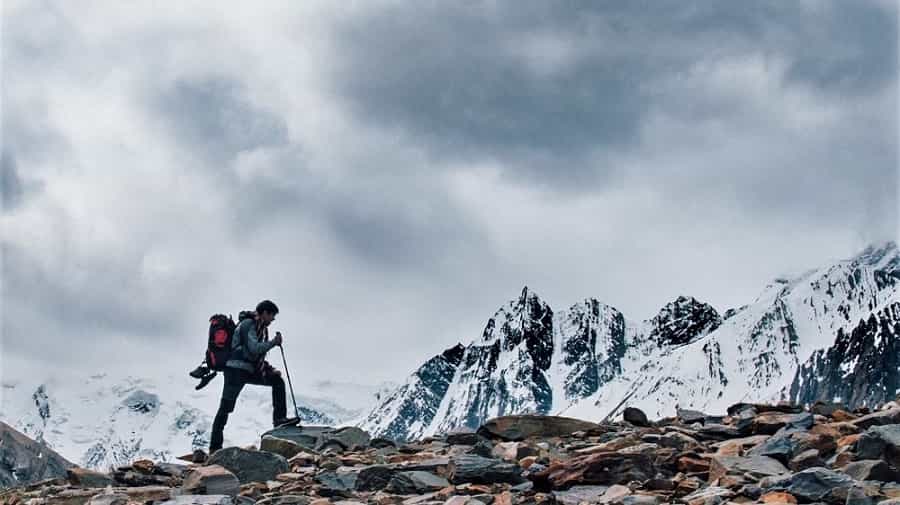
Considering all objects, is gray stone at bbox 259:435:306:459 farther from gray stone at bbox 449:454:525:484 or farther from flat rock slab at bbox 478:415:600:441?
gray stone at bbox 449:454:525:484

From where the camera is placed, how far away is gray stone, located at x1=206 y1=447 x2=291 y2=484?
1514 centimetres

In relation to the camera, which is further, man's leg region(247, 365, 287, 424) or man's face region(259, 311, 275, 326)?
man's face region(259, 311, 275, 326)

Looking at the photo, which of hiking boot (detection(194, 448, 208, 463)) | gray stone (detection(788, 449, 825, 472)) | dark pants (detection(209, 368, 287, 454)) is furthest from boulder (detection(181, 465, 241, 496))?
gray stone (detection(788, 449, 825, 472))

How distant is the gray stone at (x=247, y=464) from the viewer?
15.1 metres

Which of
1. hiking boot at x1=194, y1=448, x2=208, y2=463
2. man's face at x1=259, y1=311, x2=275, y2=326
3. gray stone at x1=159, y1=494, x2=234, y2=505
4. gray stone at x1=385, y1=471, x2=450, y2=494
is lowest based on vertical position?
gray stone at x1=159, y1=494, x2=234, y2=505

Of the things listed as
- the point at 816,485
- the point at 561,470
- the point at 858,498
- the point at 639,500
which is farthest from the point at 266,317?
the point at 858,498

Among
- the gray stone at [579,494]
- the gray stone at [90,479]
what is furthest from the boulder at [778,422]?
the gray stone at [90,479]

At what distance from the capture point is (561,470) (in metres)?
12.8

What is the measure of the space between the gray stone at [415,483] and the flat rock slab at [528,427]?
4547 mm

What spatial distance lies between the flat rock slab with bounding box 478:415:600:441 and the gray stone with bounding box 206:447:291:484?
4488 mm

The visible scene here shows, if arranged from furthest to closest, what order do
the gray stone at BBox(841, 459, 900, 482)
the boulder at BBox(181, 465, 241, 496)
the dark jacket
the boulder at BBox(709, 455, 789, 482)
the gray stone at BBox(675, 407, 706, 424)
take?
1. the dark jacket
2. the gray stone at BBox(675, 407, 706, 424)
3. the boulder at BBox(181, 465, 241, 496)
4. the boulder at BBox(709, 455, 789, 482)
5. the gray stone at BBox(841, 459, 900, 482)

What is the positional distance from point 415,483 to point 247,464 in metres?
3.38

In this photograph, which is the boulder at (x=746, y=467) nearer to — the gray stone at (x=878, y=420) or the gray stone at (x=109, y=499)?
the gray stone at (x=878, y=420)

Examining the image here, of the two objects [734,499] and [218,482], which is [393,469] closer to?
[218,482]
